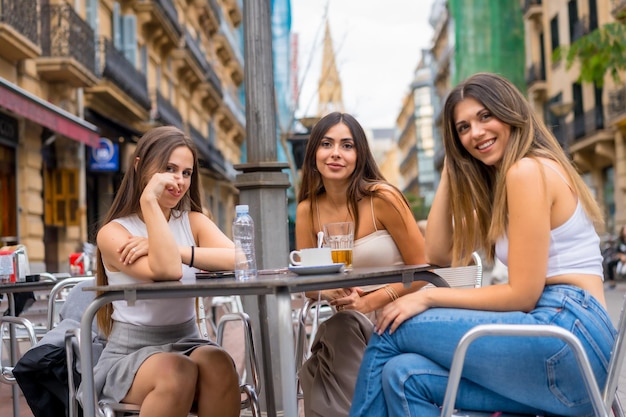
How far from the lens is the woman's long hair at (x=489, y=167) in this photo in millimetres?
2791

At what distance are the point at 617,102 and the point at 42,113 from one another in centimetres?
1873

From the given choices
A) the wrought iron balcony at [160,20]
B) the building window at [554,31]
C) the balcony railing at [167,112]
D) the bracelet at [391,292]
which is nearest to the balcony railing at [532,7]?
the building window at [554,31]

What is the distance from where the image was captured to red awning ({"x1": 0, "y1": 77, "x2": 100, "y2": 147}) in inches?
462

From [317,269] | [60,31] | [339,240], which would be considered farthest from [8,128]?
[317,269]

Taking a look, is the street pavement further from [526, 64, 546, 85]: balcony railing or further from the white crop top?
[526, 64, 546, 85]: balcony railing

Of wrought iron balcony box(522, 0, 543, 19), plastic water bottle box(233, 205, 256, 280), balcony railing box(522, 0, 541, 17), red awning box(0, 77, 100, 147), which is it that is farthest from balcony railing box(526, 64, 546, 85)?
plastic water bottle box(233, 205, 256, 280)

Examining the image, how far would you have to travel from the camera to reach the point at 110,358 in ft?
10.6

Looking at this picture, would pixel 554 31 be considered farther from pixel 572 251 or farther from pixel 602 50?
pixel 572 251

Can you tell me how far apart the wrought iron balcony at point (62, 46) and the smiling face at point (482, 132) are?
13.9 meters

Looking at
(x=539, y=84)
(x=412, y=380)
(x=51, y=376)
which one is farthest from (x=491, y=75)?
(x=539, y=84)

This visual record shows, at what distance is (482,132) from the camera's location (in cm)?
290

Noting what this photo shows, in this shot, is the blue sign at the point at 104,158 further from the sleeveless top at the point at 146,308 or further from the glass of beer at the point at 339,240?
the glass of beer at the point at 339,240

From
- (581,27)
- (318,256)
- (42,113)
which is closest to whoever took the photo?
(318,256)

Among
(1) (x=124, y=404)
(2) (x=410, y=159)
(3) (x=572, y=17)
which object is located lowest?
(1) (x=124, y=404)
